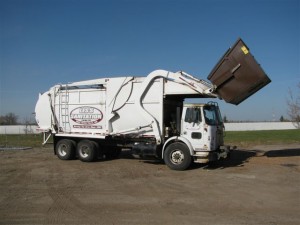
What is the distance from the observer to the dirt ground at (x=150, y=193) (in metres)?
7.65

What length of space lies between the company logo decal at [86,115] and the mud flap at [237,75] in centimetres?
528

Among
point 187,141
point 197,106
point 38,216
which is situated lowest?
point 38,216

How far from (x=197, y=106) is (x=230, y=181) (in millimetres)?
3571

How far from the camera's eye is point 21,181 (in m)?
12.0

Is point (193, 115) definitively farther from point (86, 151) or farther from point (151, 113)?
point (86, 151)

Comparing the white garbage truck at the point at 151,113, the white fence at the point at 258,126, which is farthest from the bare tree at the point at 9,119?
the white garbage truck at the point at 151,113

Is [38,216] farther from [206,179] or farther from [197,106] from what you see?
[197,106]

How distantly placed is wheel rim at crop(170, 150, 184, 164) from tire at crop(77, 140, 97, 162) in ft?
13.1

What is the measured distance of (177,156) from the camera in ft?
46.9

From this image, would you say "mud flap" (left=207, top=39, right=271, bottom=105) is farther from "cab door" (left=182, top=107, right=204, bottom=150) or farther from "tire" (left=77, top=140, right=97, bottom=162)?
"tire" (left=77, top=140, right=97, bottom=162)

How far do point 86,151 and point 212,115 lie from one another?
593 centimetres

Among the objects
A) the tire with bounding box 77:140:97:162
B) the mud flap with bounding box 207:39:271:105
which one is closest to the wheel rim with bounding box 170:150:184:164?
the mud flap with bounding box 207:39:271:105

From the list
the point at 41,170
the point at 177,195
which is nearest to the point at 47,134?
the point at 41,170

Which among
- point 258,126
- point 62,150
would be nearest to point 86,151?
point 62,150
